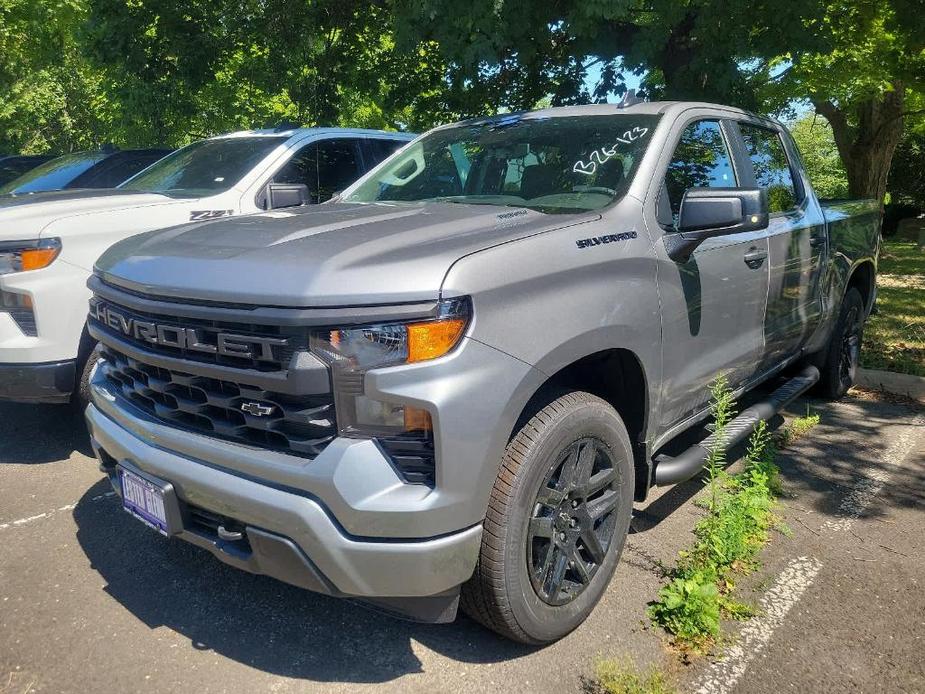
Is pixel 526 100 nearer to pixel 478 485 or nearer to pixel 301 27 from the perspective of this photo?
pixel 301 27

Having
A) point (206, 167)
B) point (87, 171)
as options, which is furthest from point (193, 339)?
point (87, 171)

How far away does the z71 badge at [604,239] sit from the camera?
2658 mm

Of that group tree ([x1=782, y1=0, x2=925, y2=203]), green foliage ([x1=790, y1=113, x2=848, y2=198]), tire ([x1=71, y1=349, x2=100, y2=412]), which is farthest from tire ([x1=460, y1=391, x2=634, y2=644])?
green foliage ([x1=790, y1=113, x2=848, y2=198])

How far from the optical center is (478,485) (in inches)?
87.7

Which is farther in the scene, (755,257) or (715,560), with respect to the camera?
(755,257)

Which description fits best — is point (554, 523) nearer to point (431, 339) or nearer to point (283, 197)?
point (431, 339)

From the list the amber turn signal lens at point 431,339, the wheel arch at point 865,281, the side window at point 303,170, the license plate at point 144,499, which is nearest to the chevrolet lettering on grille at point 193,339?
the amber turn signal lens at point 431,339

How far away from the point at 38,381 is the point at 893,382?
6.21 metres

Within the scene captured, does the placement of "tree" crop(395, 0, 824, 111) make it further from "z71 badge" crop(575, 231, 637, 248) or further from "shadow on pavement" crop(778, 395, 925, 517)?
"z71 badge" crop(575, 231, 637, 248)

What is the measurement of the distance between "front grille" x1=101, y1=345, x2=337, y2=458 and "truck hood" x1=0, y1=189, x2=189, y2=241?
5.88ft

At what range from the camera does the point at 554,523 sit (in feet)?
8.53

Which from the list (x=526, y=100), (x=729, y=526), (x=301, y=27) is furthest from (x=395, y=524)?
(x=301, y=27)

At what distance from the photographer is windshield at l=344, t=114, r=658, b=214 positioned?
126 inches

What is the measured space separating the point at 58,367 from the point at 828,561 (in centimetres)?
392
